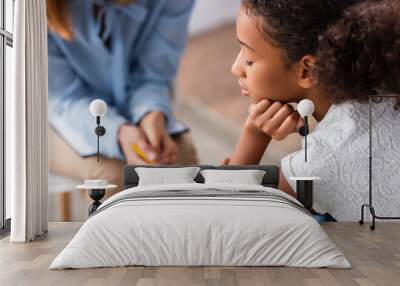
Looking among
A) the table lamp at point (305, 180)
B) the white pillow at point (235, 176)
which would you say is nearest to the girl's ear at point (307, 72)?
the table lamp at point (305, 180)

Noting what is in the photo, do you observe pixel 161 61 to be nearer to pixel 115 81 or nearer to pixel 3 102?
pixel 115 81

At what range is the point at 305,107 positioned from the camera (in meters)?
6.11

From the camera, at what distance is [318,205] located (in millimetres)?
6488

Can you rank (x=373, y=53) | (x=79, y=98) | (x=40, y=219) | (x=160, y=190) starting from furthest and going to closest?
(x=79, y=98) → (x=373, y=53) → (x=40, y=219) → (x=160, y=190)

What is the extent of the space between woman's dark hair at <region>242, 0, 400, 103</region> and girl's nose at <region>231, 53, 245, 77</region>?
1.40 ft

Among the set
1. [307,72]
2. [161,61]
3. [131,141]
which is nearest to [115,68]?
[161,61]

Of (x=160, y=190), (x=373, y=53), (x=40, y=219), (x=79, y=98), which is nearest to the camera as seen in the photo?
(x=160, y=190)

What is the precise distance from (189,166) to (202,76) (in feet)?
3.27

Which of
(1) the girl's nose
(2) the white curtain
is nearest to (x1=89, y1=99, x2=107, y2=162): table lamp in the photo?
(2) the white curtain

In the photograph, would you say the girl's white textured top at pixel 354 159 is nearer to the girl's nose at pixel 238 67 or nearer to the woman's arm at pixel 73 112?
the girl's nose at pixel 238 67

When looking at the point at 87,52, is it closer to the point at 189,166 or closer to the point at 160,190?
the point at 189,166

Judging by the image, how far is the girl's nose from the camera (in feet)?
21.4

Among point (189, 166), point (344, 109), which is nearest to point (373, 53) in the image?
point (344, 109)

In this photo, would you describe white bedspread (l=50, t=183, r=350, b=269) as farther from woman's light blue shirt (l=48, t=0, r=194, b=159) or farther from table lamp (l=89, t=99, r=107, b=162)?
woman's light blue shirt (l=48, t=0, r=194, b=159)
